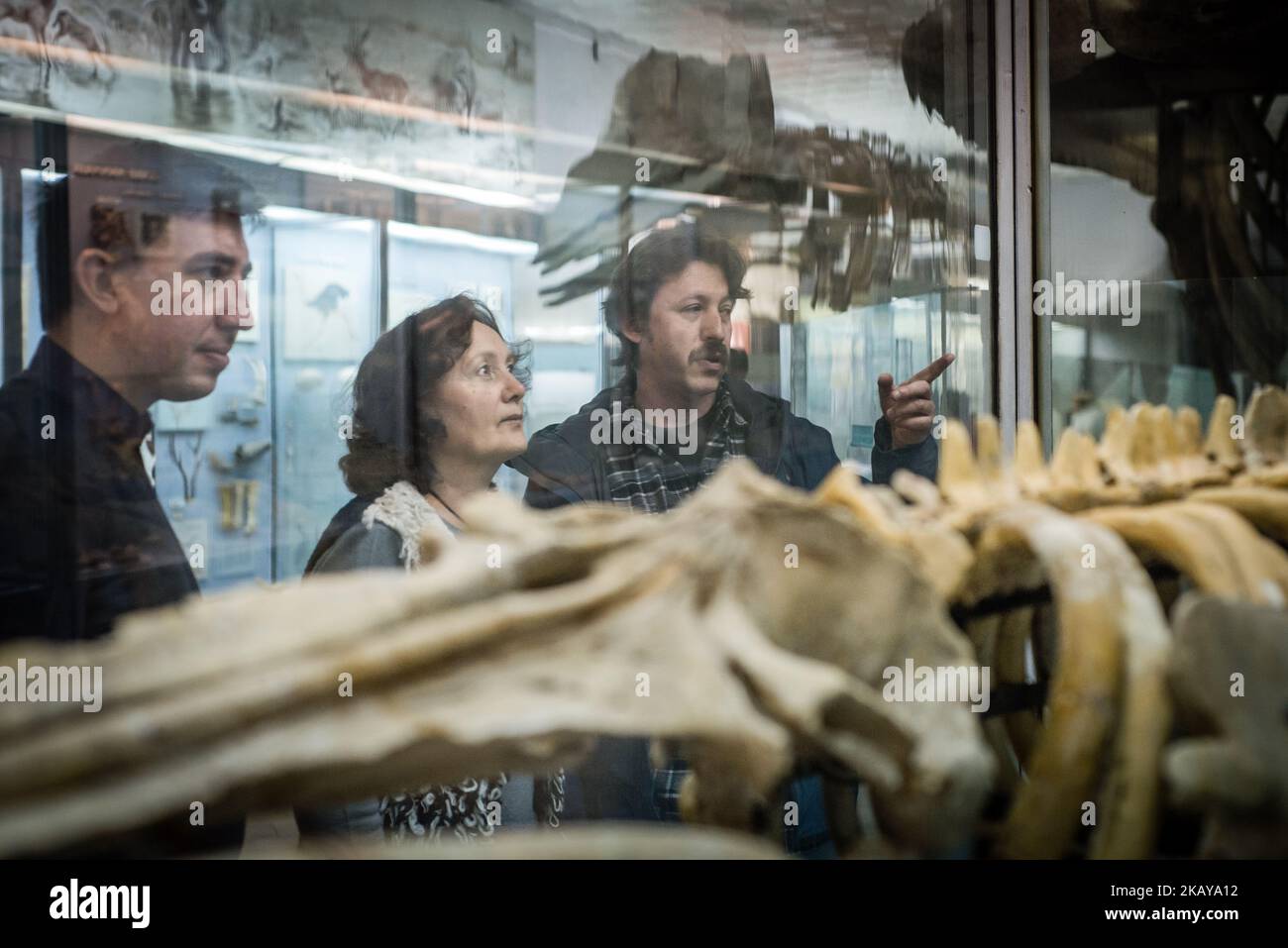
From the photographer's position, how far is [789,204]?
81.7 inches

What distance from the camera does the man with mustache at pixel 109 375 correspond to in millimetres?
1451

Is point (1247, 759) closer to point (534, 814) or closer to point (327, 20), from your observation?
point (534, 814)

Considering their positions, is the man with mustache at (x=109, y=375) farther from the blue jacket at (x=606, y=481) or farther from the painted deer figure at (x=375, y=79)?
the blue jacket at (x=606, y=481)

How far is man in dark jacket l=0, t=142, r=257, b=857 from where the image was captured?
4.76 feet

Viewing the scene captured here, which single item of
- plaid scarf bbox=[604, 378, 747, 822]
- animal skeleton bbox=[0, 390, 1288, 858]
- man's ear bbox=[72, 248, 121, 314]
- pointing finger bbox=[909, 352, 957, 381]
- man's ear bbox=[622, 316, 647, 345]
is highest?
man's ear bbox=[72, 248, 121, 314]

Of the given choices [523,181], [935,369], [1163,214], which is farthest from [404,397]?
[1163,214]

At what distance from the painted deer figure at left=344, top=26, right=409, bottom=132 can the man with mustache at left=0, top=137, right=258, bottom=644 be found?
31cm

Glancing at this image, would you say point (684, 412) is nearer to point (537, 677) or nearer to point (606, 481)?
point (606, 481)

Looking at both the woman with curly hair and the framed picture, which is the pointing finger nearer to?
the woman with curly hair

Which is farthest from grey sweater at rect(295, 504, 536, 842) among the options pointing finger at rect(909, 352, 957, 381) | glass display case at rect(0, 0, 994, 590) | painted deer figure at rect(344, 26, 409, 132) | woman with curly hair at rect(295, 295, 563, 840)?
pointing finger at rect(909, 352, 957, 381)

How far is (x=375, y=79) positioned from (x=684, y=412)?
2.73 feet

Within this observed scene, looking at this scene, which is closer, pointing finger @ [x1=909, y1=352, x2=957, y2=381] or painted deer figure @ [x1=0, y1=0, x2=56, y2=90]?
painted deer figure @ [x1=0, y1=0, x2=56, y2=90]

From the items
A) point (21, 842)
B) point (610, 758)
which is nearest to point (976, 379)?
point (610, 758)

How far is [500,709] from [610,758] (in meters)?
1.01
